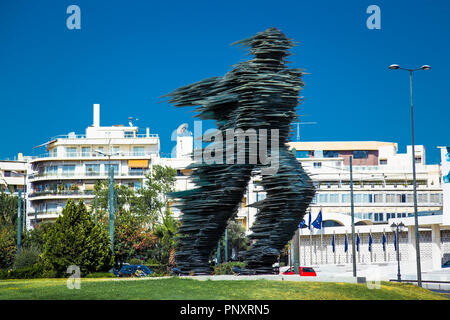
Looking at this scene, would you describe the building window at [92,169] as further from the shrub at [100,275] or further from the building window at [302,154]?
the shrub at [100,275]

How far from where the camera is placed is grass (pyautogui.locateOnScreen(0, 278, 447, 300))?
51.1 feet

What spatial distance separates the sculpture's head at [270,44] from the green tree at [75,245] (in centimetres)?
1152

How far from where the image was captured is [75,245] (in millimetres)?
27234

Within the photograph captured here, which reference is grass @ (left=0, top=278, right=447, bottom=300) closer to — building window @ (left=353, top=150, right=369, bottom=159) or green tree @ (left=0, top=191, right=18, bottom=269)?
green tree @ (left=0, top=191, right=18, bottom=269)

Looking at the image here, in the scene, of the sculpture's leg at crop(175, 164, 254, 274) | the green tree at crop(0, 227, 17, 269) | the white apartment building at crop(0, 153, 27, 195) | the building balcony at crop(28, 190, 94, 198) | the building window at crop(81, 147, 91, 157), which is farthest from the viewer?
the white apartment building at crop(0, 153, 27, 195)

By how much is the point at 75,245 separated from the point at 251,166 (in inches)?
400

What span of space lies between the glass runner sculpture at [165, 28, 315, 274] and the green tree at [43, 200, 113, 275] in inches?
271

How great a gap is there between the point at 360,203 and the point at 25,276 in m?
45.0

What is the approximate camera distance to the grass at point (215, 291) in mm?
15562

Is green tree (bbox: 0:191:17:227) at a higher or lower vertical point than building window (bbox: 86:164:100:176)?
lower

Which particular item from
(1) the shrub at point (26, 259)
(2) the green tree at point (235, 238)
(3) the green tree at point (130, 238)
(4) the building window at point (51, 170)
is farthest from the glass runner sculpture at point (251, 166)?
(4) the building window at point (51, 170)

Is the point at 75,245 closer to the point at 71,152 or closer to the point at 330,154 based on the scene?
the point at 71,152

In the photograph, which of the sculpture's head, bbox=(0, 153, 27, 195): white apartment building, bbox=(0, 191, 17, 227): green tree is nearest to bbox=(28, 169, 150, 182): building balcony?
bbox=(0, 191, 17, 227): green tree
